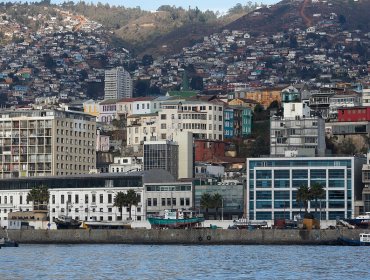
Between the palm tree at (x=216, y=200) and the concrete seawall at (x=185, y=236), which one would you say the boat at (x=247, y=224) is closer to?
the concrete seawall at (x=185, y=236)

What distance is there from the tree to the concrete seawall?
677 inches

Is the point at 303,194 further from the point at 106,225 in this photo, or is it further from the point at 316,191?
the point at 106,225

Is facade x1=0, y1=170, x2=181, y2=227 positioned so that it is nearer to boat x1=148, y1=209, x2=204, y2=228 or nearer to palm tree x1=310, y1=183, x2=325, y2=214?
boat x1=148, y1=209, x2=204, y2=228

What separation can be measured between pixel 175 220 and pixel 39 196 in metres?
22.7

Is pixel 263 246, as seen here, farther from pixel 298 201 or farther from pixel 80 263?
pixel 80 263

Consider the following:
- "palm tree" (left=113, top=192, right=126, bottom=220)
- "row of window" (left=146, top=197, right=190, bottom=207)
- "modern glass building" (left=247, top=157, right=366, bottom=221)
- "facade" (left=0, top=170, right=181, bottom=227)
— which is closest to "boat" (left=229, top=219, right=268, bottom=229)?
"modern glass building" (left=247, top=157, right=366, bottom=221)

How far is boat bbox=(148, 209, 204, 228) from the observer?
177m

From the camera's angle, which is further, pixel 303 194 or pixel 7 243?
pixel 303 194

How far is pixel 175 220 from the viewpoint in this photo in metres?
178

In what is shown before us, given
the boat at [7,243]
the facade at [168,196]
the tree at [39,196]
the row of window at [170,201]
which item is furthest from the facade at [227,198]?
the boat at [7,243]

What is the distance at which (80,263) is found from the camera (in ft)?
412

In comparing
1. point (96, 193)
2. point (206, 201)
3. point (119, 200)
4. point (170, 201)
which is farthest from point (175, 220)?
point (96, 193)

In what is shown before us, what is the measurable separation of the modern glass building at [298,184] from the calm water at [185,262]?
2883 cm

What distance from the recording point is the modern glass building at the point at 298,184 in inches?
7224
